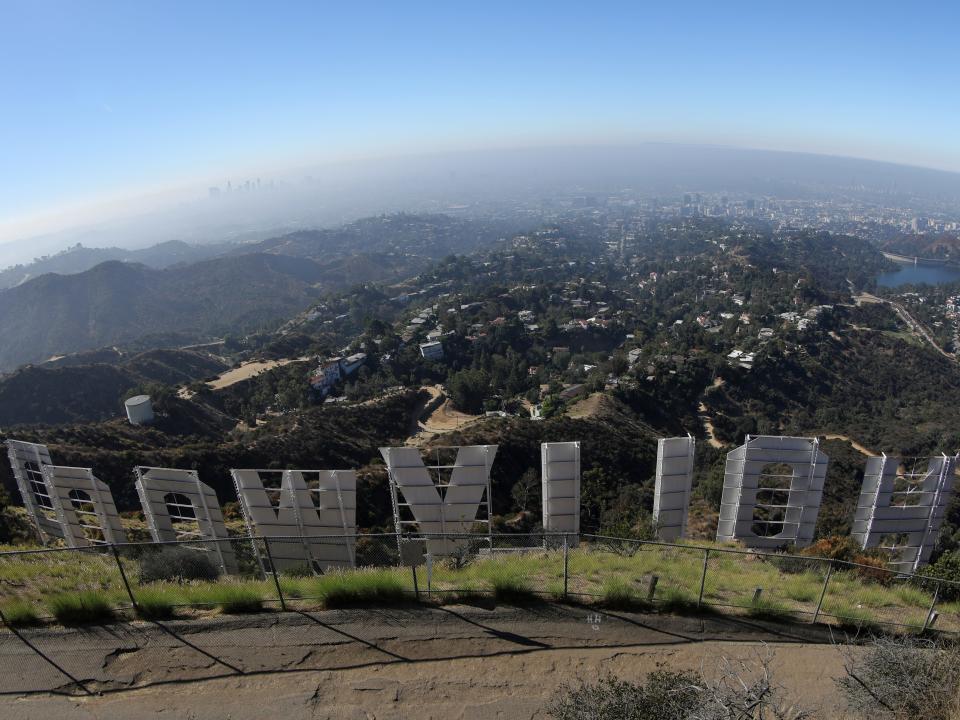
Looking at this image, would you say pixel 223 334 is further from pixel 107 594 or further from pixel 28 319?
pixel 107 594

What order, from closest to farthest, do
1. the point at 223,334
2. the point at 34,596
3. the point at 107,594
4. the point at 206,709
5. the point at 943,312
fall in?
the point at 206,709, the point at 107,594, the point at 34,596, the point at 943,312, the point at 223,334

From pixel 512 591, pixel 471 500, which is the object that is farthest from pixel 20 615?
pixel 471 500

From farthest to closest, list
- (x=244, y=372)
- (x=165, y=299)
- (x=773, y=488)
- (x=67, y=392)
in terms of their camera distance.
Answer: (x=165, y=299)
(x=244, y=372)
(x=67, y=392)
(x=773, y=488)

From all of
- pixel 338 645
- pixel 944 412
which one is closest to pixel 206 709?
pixel 338 645

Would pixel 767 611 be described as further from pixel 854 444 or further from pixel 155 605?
pixel 854 444

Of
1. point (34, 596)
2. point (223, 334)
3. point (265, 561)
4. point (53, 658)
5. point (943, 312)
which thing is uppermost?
point (53, 658)

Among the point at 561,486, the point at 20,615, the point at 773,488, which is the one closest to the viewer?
the point at 20,615

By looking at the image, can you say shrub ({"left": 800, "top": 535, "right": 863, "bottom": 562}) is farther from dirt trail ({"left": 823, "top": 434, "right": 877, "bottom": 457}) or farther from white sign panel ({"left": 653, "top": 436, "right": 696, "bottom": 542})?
dirt trail ({"left": 823, "top": 434, "right": 877, "bottom": 457})
